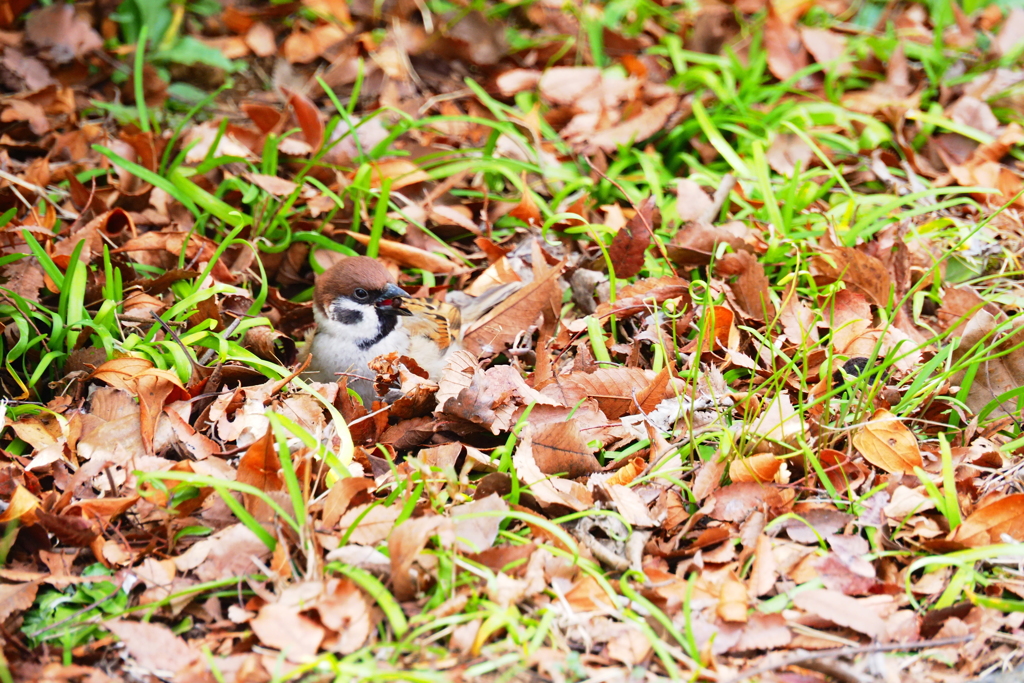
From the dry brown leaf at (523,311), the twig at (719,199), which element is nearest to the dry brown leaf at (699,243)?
the twig at (719,199)

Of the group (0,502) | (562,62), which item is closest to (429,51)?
(562,62)

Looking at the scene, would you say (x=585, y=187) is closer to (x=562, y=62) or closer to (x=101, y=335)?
(x=562, y=62)

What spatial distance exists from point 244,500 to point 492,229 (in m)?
2.42

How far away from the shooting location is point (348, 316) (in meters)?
4.02

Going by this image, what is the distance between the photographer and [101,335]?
3.64 metres

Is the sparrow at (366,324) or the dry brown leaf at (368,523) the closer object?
the dry brown leaf at (368,523)

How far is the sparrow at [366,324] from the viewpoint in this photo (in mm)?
3996

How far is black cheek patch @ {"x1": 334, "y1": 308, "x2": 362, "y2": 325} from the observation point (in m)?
4.00

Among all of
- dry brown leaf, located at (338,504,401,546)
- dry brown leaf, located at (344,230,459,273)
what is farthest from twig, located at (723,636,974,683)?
dry brown leaf, located at (344,230,459,273)

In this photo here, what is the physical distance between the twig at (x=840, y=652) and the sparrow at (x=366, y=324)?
2097 mm

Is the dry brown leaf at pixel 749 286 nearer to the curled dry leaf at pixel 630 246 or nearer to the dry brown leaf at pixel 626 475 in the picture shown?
the curled dry leaf at pixel 630 246

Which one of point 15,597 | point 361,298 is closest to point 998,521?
point 361,298

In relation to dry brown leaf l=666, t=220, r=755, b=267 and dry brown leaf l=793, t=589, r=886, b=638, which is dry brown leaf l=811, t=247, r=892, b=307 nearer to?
dry brown leaf l=666, t=220, r=755, b=267

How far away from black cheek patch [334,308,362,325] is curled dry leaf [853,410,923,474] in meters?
2.17
